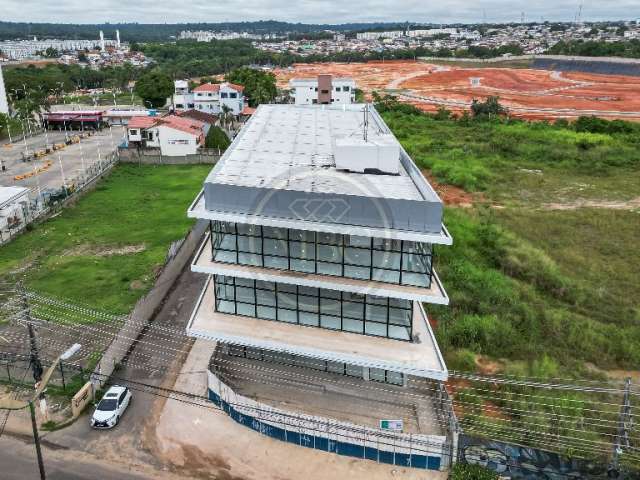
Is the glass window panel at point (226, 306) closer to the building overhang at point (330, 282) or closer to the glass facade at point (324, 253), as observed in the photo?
the building overhang at point (330, 282)

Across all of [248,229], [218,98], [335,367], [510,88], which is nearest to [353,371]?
[335,367]

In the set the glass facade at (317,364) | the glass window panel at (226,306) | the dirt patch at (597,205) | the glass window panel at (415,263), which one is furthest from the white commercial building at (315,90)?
the glass window panel at (415,263)

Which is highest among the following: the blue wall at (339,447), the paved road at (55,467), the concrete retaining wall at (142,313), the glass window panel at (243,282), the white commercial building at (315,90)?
the white commercial building at (315,90)

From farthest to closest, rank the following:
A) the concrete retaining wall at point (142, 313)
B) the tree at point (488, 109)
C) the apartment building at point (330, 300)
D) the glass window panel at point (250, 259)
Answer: the tree at point (488, 109) → the concrete retaining wall at point (142, 313) → the glass window panel at point (250, 259) → the apartment building at point (330, 300)

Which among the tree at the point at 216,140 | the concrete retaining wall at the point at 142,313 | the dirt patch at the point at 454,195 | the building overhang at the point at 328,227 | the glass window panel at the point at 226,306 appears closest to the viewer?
the building overhang at the point at 328,227

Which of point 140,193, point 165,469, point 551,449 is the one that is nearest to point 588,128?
point 140,193

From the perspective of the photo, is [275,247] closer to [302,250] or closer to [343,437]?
[302,250]

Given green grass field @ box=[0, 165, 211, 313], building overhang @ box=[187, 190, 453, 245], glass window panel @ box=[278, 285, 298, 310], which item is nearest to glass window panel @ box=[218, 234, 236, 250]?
building overhang @ box=[187, 190, 453, 245]
